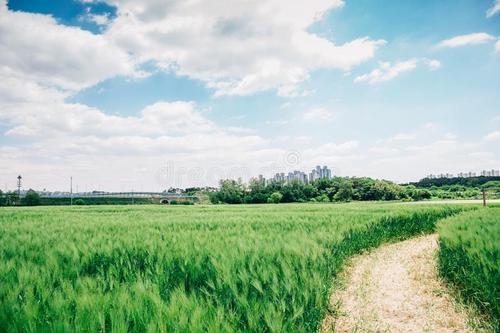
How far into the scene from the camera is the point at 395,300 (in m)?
6.13

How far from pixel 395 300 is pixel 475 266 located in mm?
1563

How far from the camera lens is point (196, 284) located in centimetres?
422

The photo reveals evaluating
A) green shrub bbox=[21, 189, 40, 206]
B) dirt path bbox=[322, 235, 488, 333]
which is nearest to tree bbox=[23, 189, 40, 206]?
green shrub bbox=[21, 189, 40, 206]

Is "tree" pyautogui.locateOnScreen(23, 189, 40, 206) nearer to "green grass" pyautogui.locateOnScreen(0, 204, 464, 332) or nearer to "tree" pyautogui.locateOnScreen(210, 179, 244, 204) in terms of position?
"tree" pyautogui.locateOnScreen(210, 179, 244, 204)

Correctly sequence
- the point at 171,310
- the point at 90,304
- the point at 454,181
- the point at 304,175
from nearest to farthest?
the point at 171,310, the point at 90,304, the point at 454,181, the point at 304,175

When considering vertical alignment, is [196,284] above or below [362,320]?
above

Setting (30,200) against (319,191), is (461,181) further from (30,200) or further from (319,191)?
(30,200)

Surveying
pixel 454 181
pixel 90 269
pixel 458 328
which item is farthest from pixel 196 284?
pixel 454 181

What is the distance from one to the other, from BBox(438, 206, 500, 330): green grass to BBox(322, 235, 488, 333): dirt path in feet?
1.12

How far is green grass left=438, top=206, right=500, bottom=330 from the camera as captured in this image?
16.1ft

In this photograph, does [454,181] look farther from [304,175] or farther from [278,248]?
[278,248]

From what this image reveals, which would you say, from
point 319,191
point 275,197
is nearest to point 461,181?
point 319,191

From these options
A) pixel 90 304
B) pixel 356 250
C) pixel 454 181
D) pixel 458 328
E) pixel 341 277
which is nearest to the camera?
pixel 90 304

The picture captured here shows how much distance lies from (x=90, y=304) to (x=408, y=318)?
5109 mm
